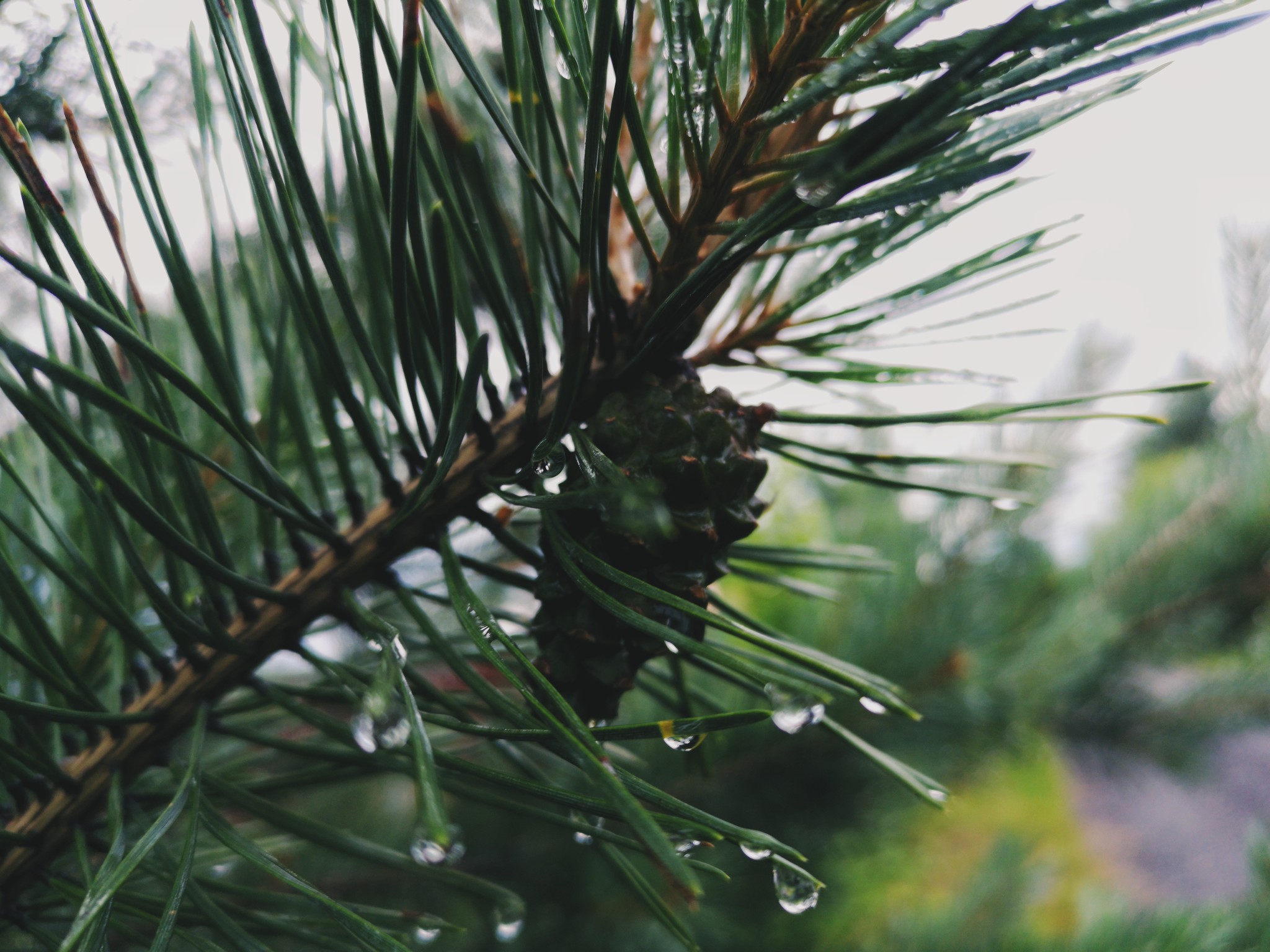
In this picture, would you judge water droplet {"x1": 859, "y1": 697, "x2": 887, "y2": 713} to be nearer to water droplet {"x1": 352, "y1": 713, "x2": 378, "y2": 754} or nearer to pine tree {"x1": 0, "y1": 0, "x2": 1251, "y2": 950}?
pine tree {"x1": 0, "y1": 0, "x2": 1251, "y2": 950}

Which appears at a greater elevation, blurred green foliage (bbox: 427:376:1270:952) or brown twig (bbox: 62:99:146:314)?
brown twig (bbox: 62:99:146:314)

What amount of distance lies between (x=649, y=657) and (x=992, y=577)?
0.57m

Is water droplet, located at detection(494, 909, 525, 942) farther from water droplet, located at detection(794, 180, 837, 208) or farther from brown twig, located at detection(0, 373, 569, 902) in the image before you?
water droplet, located at detection(794, 180, 837, 208)

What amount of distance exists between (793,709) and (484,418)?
0.40 ft

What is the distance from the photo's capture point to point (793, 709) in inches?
7.3

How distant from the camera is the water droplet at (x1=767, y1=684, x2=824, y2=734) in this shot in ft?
0.58

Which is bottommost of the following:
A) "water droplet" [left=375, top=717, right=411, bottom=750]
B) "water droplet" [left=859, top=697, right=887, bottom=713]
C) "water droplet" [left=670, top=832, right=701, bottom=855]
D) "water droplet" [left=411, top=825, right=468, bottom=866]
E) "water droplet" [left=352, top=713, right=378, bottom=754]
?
"water droplet" [left=670, top=832, right=701, bottom=855]

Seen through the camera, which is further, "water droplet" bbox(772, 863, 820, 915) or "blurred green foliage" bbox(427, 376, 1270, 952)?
"blurred green foliage" bbox(427, 376, 1270, 952)

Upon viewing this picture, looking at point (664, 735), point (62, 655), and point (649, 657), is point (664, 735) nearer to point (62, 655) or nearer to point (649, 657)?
point (649, 657)

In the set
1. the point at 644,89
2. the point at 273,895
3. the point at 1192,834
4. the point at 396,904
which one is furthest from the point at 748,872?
the point at 1192,834

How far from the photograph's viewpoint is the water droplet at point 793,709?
0.58 ft

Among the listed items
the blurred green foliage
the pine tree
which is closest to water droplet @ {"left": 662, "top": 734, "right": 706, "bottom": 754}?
the pine tree

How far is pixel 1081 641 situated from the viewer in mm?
667

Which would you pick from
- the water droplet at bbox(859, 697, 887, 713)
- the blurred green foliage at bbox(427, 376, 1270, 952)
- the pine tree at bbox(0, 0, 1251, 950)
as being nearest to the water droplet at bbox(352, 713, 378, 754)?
the pine tree at bbox(0, 0, 1251, 950)
